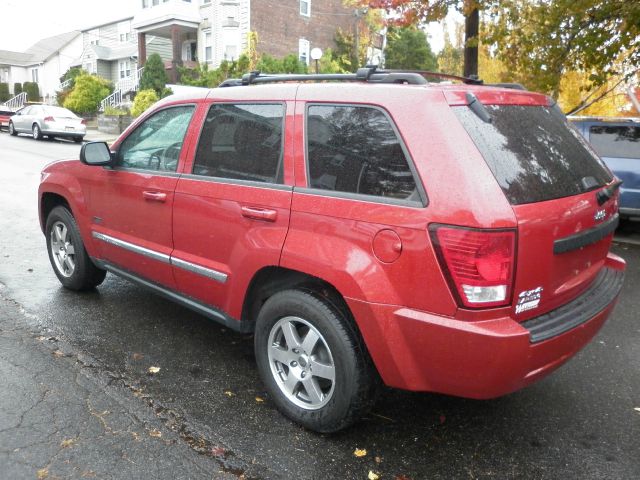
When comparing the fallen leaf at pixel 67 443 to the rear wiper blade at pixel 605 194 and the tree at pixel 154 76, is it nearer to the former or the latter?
the rear wiper blade at pixel 605 194

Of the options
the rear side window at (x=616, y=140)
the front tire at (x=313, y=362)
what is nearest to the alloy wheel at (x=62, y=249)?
the front tire at (x=313, y=362)

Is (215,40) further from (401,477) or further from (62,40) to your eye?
(401,477)

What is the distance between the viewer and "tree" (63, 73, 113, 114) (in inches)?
1233

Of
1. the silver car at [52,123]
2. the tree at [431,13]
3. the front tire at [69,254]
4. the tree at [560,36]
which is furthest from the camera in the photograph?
the silver car at [52,123]

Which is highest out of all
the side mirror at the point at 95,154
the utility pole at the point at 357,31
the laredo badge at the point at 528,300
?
the utility pole at the point at 357,31

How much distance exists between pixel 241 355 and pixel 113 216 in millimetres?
1467

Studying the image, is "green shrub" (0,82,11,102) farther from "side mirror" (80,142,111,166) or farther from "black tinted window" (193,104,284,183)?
"black tinted window" (193,104,284,183)

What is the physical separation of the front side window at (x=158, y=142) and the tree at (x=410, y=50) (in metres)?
33.3

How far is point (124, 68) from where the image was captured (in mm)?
40906

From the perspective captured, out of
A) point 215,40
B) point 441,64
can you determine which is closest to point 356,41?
point 441,64

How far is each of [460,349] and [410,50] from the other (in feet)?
118

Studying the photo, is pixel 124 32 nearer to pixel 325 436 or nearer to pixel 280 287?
pixel 280 287

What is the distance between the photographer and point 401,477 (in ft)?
9.06

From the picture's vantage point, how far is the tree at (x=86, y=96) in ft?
103
